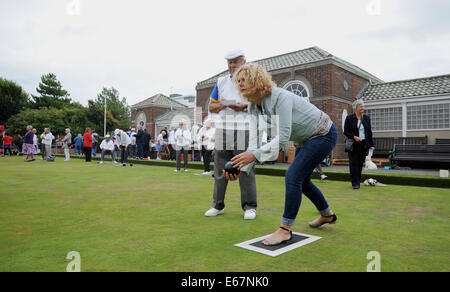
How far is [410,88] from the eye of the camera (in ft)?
56.8

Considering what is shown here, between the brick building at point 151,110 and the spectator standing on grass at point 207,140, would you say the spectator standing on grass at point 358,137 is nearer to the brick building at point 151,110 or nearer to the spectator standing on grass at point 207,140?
the spectator standing on grass at point 207,140

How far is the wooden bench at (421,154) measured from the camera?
39.5 ft

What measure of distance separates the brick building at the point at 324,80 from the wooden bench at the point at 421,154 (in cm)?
423

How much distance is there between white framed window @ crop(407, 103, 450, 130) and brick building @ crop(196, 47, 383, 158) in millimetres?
3403

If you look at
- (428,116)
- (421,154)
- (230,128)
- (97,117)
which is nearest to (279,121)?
(230,128)

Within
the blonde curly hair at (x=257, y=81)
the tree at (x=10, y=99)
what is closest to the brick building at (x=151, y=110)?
the tree at (x=10, y=99)

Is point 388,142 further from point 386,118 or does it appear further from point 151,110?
point 151,110

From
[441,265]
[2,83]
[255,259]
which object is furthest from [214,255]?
[2,83]

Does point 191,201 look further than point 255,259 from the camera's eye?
Yes

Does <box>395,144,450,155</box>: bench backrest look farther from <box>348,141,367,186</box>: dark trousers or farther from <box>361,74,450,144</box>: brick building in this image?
<box>348,141,367,186</box>: dark trousers

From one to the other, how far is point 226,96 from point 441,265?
2.73 m

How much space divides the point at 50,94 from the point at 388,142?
191ft
